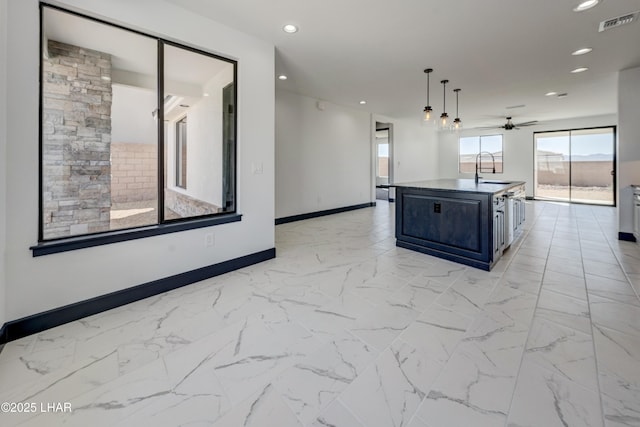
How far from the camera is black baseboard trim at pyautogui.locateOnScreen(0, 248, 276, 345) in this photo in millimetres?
2031

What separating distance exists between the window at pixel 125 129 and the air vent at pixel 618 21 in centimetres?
418

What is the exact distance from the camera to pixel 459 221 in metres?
3.61

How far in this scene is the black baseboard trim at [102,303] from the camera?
6.66 feet

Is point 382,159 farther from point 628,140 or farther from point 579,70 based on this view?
point 628,140

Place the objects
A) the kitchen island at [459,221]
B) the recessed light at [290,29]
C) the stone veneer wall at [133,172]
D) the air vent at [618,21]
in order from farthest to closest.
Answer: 1. the kitchen island at [459,221]
2. the recessed light at [290,29]
3. the air vent at [618,21]
4. the stone veneer wall at [133,172]

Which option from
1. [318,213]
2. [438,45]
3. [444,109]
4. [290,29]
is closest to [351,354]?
[290,29]

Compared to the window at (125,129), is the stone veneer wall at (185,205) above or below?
below

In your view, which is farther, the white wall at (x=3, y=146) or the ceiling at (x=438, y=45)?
the ceiling at (x=438, y=45)

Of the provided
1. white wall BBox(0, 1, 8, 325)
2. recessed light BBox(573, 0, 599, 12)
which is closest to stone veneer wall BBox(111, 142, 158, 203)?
white wall BBox(0, 1, 8, 325)

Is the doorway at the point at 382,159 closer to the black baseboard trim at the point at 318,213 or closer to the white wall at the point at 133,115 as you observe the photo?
the black baseboard trim at the point at 318,213

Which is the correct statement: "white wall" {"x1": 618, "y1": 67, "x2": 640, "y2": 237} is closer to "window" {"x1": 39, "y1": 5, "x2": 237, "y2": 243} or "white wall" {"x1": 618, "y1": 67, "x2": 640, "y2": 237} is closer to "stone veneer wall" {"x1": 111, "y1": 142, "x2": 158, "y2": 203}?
"window" {"x1": 39, "y1": 5, "x2": 237, "y2": 243}

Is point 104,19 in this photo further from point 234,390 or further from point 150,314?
point 234,390

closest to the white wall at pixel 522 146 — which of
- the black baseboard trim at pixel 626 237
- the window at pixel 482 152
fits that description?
the window at pixel 482 152

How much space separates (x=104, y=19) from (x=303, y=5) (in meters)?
1.76
